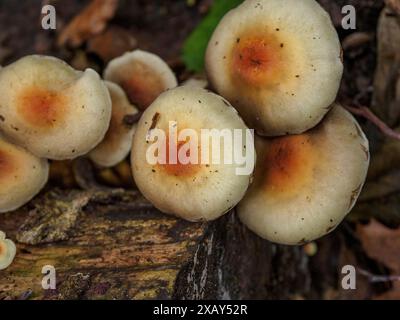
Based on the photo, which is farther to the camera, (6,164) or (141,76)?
(141,76)

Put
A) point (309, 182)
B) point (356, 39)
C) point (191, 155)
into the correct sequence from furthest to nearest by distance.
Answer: point (356, 39), point (309, 182), point (191, 155)

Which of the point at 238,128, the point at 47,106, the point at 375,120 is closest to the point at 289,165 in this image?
the point at 238,128

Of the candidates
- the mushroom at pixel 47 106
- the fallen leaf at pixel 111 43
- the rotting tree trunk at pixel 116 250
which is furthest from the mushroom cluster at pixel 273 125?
the fallen leaf at pixel 111 43

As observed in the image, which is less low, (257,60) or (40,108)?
(257,60)

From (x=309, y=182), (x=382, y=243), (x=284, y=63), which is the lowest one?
(x=382, y=243)

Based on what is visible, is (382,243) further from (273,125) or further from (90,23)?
(90,23)
